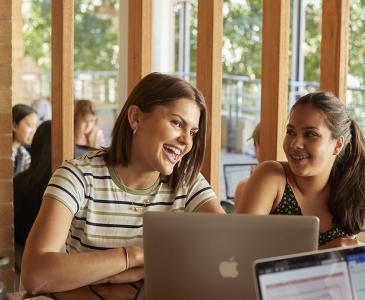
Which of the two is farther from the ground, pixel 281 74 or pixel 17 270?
pixel 281 74

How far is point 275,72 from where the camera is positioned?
2.78 m

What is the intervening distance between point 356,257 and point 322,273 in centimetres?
10

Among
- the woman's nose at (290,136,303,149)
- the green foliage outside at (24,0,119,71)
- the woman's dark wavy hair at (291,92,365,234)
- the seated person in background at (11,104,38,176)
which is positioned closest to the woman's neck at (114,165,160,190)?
the woman's nose at (290,136,303,149)

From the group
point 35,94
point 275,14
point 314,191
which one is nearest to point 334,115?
point 314,191

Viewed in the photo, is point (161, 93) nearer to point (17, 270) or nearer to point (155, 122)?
point (155, 122)

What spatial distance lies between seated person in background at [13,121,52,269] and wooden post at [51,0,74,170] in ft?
1.14

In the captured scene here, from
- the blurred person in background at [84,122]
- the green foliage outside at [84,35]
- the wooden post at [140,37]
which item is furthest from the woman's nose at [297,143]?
the green foliage outside at [84,35]

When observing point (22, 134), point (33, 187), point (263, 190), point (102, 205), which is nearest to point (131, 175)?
point (102, 205)

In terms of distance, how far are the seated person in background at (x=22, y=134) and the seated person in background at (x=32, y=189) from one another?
1.88 metres

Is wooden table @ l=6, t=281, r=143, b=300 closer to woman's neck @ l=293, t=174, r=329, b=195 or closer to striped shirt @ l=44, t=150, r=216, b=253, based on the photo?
striped shirt @ l=44, t=150, r=216, b=253

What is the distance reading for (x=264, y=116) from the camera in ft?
9.32

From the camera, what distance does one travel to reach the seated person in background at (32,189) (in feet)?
10.7

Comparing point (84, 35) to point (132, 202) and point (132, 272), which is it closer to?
point (132, 202)

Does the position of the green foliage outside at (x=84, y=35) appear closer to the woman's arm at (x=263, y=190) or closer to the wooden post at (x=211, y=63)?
the wooden post at (x=211, y=63)
